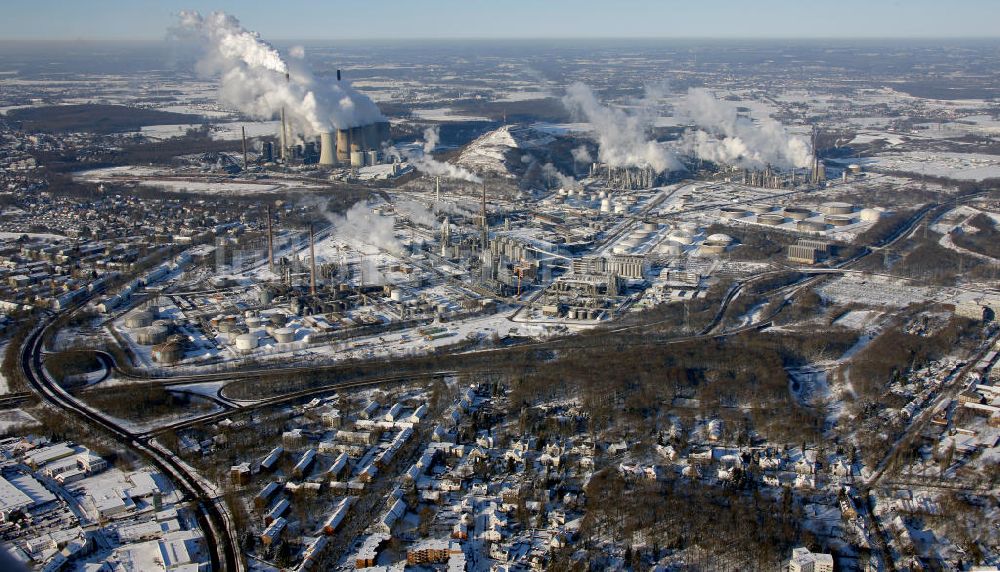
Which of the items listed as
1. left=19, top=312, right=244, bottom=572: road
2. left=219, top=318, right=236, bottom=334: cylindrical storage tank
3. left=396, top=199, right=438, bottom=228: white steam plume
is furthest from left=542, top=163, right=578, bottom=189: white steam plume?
left=19, top=312, right=244, bottom=572: road

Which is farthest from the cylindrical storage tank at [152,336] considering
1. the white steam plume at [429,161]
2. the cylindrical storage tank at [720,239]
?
the white steam plume at [429,161]

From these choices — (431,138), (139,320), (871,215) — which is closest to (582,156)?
(431,138)

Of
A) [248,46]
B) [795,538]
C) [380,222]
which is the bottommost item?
[795,538]

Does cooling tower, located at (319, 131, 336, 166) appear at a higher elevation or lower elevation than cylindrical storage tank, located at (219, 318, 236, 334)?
higher

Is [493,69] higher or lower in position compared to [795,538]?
higher

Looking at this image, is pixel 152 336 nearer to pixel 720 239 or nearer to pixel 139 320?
pixel 139 320

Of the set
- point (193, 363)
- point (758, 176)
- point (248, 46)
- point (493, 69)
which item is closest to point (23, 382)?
point (193, 363)

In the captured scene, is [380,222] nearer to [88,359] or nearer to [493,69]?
[88,359]

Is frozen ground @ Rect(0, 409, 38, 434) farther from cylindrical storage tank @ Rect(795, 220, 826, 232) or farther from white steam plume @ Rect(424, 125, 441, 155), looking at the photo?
white steam plume @ Rect(424, 125, 441, 155)
